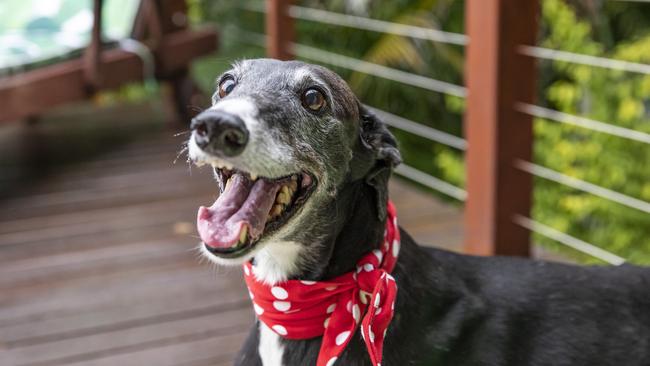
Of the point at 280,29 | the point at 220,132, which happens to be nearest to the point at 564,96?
the point at 280,29

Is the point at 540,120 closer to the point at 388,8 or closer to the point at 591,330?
the point at 388,8

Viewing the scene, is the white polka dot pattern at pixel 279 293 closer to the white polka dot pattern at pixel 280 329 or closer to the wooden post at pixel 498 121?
the white polka dot pattern at pixel 280 329

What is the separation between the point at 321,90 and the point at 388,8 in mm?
3968

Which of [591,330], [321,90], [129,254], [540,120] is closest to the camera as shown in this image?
[321,90]

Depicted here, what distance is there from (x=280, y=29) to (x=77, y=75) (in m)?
1.07

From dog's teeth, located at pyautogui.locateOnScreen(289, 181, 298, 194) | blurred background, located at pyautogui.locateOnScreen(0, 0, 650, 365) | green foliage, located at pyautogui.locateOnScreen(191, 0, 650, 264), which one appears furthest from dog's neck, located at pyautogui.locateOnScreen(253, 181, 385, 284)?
green foliage, located at pyautogui.locateOnScreen(191, 0, 650, 264)

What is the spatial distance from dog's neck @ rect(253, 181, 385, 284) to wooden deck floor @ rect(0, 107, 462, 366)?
0.85 meters

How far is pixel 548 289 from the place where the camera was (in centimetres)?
179

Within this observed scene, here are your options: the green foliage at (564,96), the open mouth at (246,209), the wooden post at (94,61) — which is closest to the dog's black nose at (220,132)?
the open mouth at (246,209)

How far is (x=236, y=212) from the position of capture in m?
1.47

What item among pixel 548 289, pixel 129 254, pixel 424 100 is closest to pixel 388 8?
pixel 424 100

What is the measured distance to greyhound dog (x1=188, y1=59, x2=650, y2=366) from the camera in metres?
1.46

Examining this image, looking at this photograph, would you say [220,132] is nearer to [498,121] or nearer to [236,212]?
[236,212]

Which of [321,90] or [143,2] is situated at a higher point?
[321,90]
